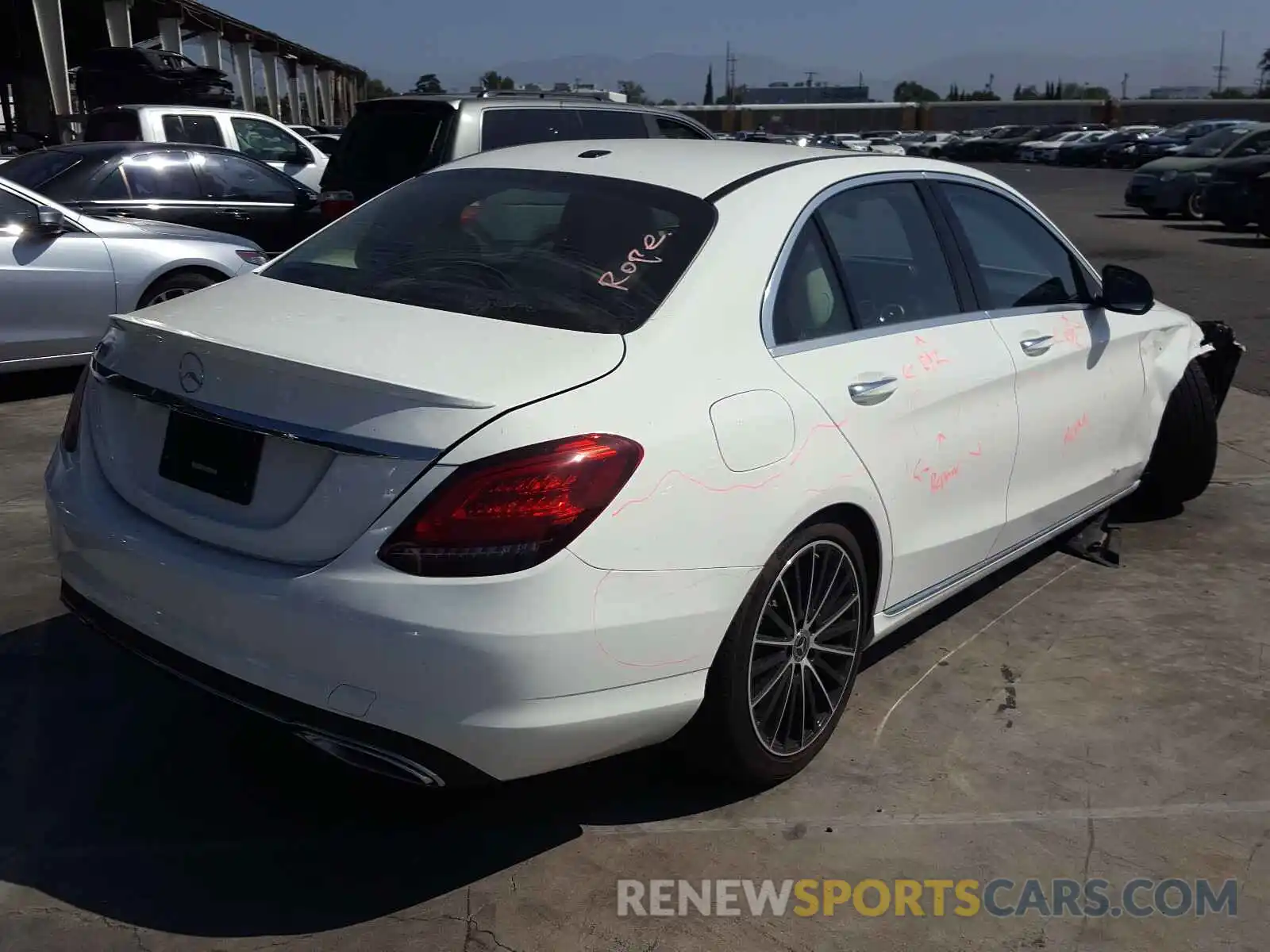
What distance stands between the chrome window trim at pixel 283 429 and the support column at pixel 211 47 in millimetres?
37046

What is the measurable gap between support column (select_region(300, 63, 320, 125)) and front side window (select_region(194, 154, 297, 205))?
1803 inches

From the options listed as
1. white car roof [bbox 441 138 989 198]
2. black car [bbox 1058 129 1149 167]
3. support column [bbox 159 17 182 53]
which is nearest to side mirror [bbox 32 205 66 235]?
white car roof [bbox 441 138 989 198]

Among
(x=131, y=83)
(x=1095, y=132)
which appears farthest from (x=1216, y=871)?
(x=1095, y=132)

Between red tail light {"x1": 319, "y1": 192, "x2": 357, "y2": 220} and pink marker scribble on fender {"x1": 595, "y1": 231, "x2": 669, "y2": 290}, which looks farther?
red tail light {"x1": 319, "y1": 192, "x2": 357, "y2": 220}

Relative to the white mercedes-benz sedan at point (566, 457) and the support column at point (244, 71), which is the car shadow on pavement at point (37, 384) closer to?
the white mercedes-benz sedan at point (566, 457)

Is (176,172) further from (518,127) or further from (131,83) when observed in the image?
(131,83)

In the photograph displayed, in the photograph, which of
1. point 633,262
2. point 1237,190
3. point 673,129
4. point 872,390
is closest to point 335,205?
point 673,129

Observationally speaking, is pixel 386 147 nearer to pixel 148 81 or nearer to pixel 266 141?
pixel 266 141

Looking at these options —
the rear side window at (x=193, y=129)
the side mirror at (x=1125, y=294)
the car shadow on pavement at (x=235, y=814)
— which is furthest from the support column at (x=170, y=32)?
the car shadow on pavement at (x=235, y=814)

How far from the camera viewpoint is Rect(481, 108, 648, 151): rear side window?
8.75 m

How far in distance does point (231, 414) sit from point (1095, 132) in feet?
183

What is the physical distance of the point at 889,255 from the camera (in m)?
3.89

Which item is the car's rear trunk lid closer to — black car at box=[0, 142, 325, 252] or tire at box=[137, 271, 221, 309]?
tire at box=[137, 271, 221, 309]

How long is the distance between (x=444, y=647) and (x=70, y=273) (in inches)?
241
